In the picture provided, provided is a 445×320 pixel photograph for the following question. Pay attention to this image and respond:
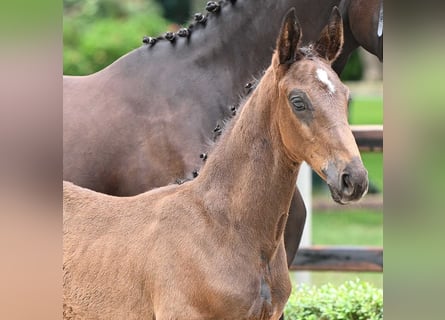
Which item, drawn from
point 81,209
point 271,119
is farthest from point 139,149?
point 271,119

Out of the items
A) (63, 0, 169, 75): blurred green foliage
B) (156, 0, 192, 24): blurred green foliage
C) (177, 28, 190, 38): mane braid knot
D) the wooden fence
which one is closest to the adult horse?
(177, 28, 190, 38): mane braid knot

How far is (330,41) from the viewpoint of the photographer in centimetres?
270

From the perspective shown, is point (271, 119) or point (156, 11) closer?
point (271, 119)

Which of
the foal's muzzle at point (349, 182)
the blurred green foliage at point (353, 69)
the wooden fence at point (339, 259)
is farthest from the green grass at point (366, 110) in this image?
the foal's muzzle at point (349, 182)

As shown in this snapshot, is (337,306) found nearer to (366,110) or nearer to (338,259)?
(338,259)

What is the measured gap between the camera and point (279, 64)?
255 cm

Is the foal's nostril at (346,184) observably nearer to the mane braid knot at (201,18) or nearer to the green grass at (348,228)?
the mane braid knot at (201,18)

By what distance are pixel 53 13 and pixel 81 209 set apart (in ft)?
7.29

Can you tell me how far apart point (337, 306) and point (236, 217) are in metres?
2.36

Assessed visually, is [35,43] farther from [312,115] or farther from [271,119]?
[271,119]

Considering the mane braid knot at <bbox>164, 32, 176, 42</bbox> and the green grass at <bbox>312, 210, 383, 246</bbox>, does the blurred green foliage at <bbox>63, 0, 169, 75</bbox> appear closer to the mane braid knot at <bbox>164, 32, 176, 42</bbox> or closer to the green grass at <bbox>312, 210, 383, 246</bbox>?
the green grass at <bbox>312, 210, 383, 246</bbox>

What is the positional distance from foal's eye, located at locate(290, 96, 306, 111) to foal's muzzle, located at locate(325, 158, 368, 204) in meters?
0.23

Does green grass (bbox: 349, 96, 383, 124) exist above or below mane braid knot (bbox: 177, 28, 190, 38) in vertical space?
below

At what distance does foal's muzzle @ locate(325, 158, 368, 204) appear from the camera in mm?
2230
